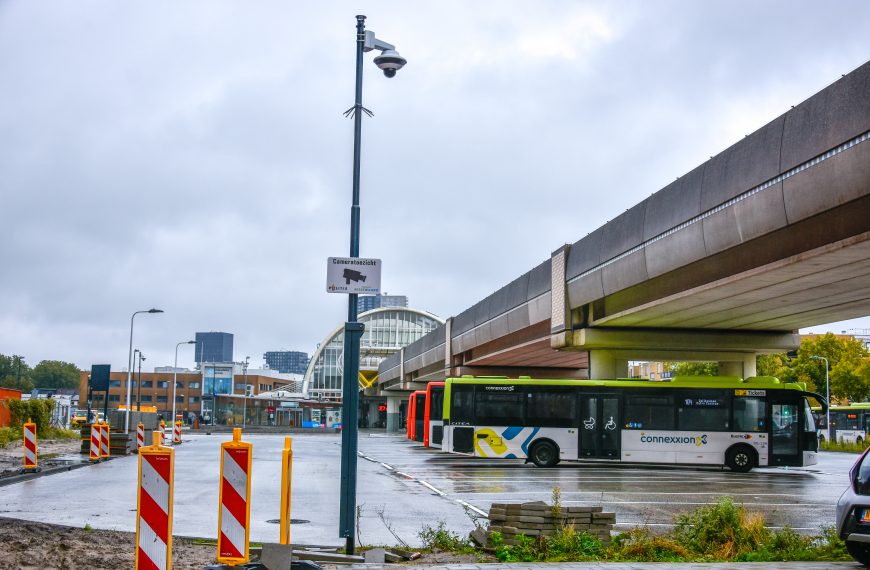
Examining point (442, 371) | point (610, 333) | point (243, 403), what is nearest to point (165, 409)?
point (243, 403)

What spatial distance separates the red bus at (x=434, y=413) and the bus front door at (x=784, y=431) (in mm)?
13184

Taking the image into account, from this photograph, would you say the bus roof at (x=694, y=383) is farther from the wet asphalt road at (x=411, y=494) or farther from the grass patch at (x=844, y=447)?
the grass patch at (x=844, y=447)

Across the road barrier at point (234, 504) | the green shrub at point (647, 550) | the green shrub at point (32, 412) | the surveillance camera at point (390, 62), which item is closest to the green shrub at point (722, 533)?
the green shrub at point (647, 550)

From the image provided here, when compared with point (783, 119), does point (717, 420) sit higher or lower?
lower

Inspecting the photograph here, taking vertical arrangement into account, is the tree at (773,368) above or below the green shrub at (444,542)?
above

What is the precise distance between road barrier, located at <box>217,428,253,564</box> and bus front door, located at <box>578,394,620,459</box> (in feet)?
78.1

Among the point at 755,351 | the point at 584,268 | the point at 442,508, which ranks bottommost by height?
the point at 442,508

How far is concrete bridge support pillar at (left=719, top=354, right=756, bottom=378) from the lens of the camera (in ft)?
128

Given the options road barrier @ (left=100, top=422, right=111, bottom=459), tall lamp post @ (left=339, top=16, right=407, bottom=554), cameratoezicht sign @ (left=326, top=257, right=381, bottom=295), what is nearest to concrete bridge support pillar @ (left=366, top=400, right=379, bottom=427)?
road barrier @ (left=100, top=422, right=111, bottom=459)

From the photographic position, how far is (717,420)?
31250 mm

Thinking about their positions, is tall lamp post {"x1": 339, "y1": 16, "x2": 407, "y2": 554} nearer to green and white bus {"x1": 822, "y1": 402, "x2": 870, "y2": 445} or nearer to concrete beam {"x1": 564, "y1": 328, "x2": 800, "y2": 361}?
concrete beam {"x1": 564, "y1": 328, "x2": 800, "y2": 361}

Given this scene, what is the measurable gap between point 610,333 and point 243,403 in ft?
255

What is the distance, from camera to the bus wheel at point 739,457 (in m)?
31.0

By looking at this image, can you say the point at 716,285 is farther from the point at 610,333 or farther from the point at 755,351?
the point at 755,351
